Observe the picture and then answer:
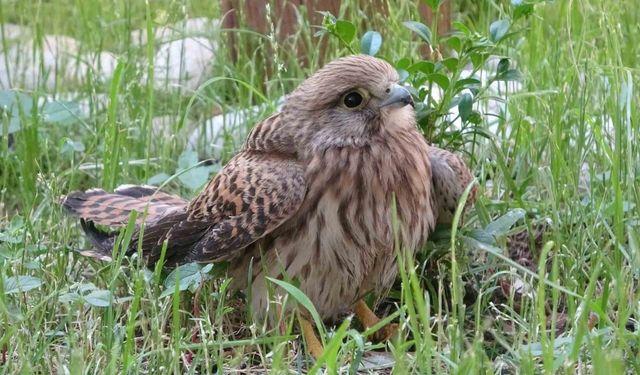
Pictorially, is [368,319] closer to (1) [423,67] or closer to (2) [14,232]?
(1) [423,67]

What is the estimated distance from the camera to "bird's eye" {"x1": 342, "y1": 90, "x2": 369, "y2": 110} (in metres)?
3.61

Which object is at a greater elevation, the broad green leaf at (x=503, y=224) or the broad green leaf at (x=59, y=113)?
the broad green leaf at (x=59, y=113)

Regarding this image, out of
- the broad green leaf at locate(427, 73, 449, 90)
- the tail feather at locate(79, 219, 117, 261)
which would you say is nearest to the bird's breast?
the broad green leaf at locate(427, 73, 449, 90)

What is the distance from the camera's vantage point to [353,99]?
3.62 m

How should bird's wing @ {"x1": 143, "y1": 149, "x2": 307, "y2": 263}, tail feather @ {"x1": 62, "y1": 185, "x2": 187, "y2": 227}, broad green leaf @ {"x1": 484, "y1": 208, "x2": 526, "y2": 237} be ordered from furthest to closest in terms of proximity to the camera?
tail feather @ {"x1": 62, "y1": 185, "x2": 187, "y2": 227} < broad green leaf @ {"x1": 484, "y1": 208, "x2": 526, "y2": 237} < bird's wing @ {"x1": 143, "y1": 149, "x2": 307, "y2": 263}

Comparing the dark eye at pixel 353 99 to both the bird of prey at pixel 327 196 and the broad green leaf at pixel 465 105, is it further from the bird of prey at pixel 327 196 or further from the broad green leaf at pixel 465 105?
the broad green leaf at pixel 465 105

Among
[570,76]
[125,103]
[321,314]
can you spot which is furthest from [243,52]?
[321,314]

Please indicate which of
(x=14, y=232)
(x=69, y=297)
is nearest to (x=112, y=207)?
(x=14, y=232)

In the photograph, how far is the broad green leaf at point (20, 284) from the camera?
3482 millimetres

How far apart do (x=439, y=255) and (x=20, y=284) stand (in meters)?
1.35

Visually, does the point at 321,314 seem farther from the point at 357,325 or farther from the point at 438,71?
the point at 438,71

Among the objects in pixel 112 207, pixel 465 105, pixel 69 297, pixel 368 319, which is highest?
pixel 465 105

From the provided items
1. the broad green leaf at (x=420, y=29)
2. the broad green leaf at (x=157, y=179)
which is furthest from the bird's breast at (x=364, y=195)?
the broad green leaf at (x=157, y=179)

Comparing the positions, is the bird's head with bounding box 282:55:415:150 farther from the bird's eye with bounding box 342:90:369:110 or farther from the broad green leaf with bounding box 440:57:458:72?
the broad green leaf with bounding box 440:57:458:72
